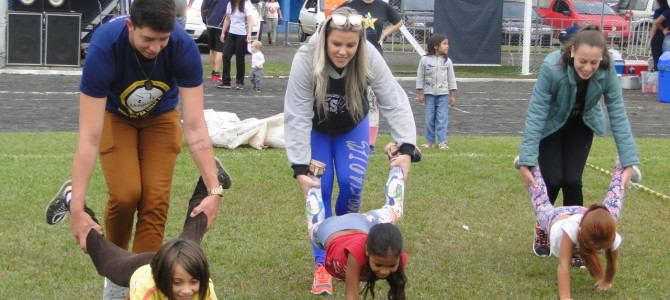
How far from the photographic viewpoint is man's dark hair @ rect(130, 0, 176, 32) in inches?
185

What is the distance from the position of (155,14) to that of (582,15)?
1048 inches

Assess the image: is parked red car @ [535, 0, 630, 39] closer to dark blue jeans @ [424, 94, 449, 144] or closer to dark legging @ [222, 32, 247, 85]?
dark legging @ [222, 32, 247, 85]

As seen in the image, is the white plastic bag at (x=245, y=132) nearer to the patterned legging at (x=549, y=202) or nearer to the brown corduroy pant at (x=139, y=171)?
the patterned legging at (x=549, y=202)

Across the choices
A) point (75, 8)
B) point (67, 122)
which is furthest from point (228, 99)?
point (75, 8)

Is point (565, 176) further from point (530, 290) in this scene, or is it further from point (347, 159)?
point (347, 159)

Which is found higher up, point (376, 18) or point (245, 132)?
point (376, 18)

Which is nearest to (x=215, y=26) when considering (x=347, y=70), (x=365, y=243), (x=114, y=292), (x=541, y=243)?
(x=541, y=243)

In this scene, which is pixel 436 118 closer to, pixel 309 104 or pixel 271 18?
pixel 309 104

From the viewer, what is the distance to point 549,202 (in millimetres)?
6672

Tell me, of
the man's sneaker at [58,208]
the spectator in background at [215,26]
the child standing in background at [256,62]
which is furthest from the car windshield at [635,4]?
the man's sneaker at [58,208]

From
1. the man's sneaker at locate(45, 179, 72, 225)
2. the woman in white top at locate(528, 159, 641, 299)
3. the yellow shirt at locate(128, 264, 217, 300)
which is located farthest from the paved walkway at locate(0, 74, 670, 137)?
the yellow shirt at locate(128, 264, 217, 300)

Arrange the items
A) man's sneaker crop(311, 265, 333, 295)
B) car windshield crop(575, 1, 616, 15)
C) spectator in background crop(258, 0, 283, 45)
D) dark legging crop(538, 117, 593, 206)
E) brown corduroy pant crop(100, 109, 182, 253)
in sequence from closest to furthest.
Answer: brown corduroy pant crop(100, 109, 182, 253) < man's sneaker crop(311, 265, 333, 295) < dark legging crop(538, 117, 593, 206) < car windshield crop(575, 1, 616, 15) < spectator in background crop(258, 0, 283, 45)

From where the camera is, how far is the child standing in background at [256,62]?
18.1 m

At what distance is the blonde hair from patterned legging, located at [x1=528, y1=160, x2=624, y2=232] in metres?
1.40
